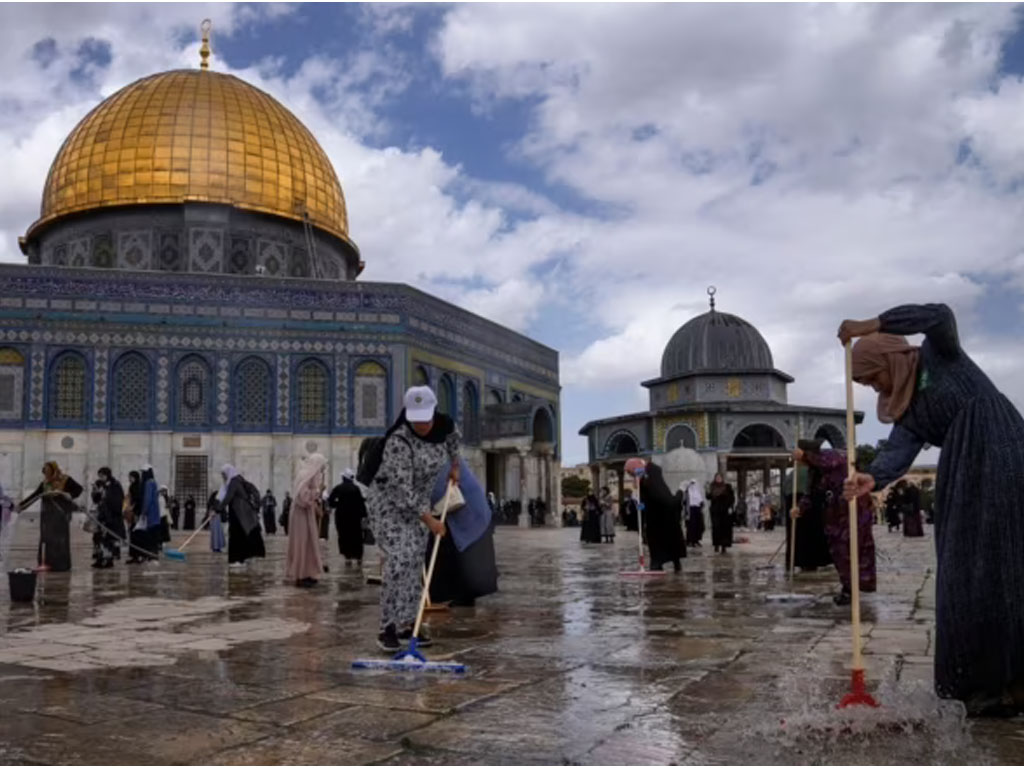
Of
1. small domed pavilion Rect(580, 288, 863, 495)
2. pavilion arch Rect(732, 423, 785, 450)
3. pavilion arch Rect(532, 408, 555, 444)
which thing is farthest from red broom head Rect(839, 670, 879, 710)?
pavilion arch Rect(732, 423, 785, 450)

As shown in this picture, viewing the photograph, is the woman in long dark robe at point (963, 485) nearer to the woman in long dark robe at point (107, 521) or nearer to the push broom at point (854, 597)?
the push broom at point (854, 597)

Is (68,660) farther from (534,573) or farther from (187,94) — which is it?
(187,94)

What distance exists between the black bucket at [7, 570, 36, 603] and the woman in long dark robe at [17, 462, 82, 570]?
3004 mm

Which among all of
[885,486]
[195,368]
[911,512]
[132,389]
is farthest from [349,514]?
[132,389]

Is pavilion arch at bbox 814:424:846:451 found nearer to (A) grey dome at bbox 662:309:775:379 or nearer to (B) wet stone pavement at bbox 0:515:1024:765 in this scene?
(A) grey dome at bbox 662:309:775:379

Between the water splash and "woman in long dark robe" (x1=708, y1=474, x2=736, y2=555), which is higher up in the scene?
"woman in long dark robe" (x1=708, y1=474, x2=736, y2=555)

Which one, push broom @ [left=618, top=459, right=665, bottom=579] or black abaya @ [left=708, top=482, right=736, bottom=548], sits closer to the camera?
push broom @ [left=618, top=459, right=665, bottom=579]

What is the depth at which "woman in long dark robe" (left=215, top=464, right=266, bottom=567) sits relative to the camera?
11.2 meters

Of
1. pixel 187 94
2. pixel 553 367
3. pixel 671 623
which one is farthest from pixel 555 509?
pixel 671 623

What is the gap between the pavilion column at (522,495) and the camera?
30547 millimetres

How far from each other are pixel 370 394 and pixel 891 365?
23.9 meters

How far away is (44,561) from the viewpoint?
10.6m

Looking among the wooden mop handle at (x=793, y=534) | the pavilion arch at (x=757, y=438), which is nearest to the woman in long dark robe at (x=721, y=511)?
the wooden mop handle at (x=793, y=534)

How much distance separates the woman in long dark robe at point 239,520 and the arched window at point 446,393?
17654 millimetres
